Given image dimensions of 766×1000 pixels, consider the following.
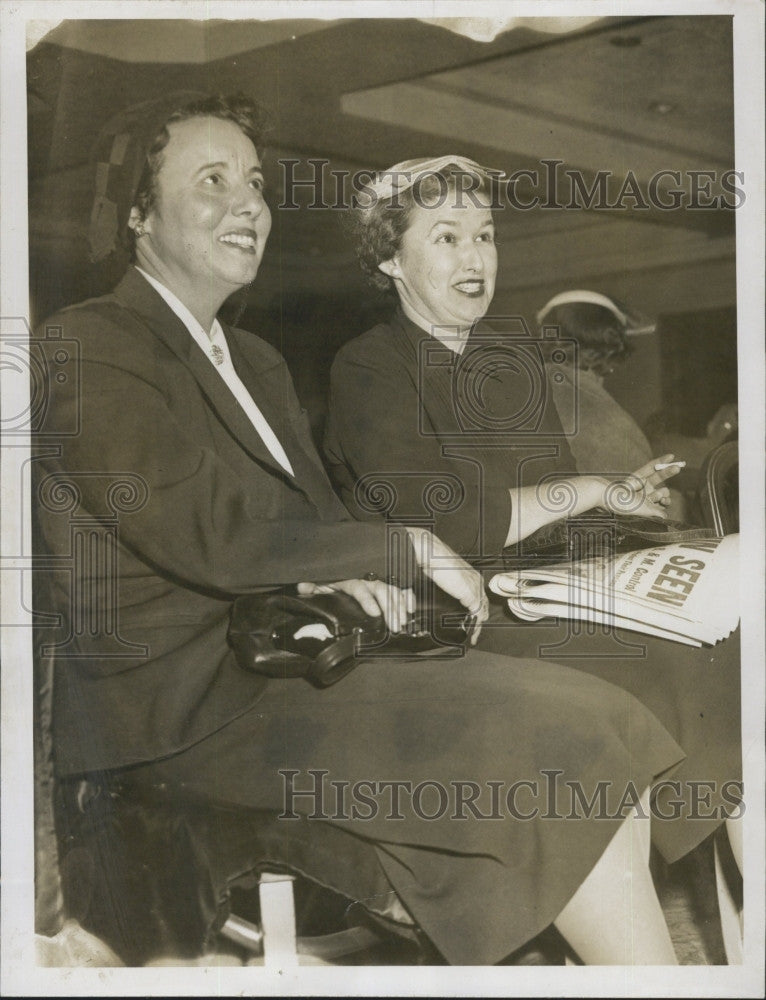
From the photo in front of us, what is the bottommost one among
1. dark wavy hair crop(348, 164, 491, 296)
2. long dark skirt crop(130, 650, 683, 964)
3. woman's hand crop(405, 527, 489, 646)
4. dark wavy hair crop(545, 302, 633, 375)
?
long dark skirt crop(130, 650, 683, 964)

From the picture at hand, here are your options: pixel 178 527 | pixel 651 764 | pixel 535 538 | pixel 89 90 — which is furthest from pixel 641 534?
pixel 89 90

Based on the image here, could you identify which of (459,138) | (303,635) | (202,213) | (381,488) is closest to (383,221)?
(459,138)

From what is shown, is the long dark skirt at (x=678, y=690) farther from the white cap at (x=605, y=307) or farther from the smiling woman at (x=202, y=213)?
the smiling woman at (x=202, y=213)

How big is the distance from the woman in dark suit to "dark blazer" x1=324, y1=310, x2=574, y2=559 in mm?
99

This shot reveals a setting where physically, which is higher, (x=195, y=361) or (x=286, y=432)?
(x=195, y=361)

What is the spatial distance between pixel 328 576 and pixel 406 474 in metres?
0.37

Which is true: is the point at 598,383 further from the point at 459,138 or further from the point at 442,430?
the point at 459,138

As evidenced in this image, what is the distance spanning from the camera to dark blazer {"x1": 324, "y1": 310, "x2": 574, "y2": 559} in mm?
3158

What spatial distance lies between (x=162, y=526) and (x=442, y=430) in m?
0.85

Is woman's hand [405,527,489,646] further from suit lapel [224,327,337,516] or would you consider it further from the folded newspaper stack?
suit lapel [224,327,337,516]

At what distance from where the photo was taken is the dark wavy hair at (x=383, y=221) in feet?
10.4

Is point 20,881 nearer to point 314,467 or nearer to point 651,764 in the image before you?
point 314,467

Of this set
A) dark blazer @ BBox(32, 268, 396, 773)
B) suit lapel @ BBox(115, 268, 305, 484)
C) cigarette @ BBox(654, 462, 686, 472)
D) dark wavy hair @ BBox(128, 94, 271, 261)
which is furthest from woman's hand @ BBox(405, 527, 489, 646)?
dark wavy hair @ BBox(128, 94, 271, 261)

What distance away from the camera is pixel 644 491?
322cm
